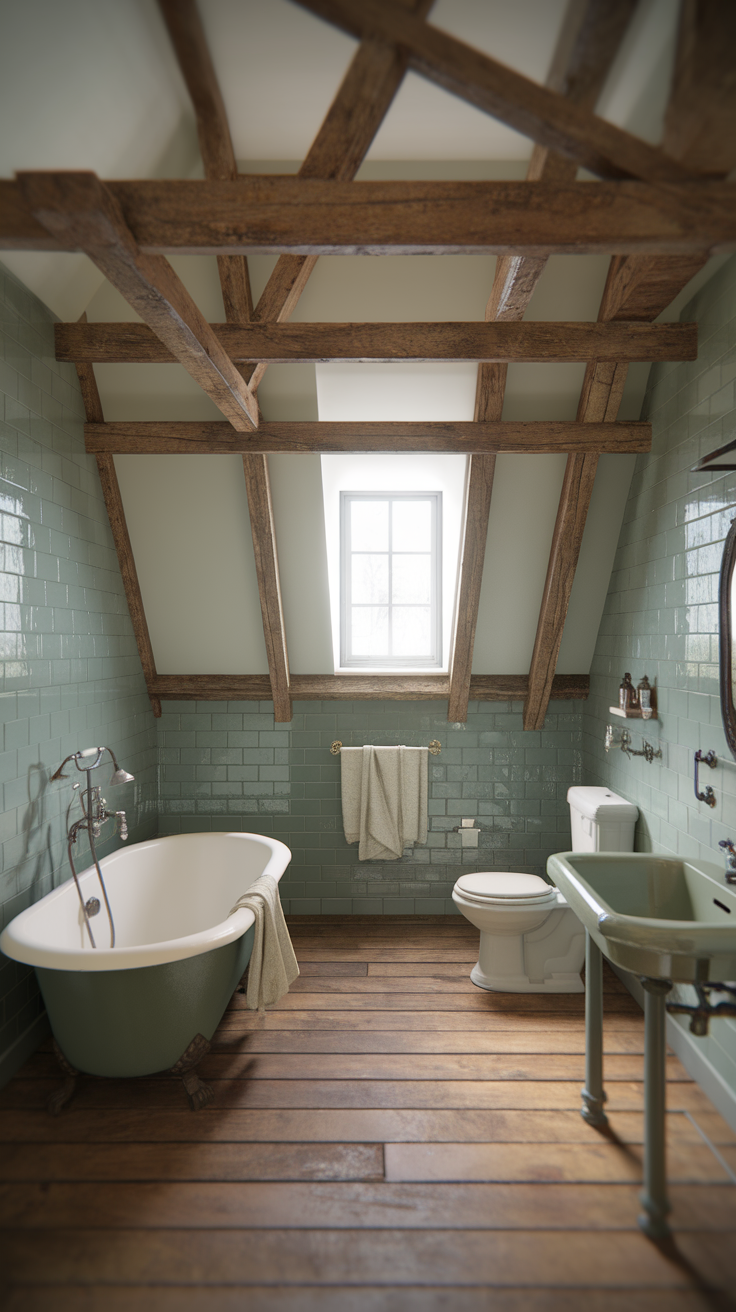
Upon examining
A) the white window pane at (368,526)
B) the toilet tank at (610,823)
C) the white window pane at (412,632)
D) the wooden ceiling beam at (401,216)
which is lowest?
the toilet tank at (610,823)

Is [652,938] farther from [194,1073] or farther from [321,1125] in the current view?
[194,1073]

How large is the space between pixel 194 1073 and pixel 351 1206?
80 centimetres

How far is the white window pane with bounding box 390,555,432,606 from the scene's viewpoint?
438cm

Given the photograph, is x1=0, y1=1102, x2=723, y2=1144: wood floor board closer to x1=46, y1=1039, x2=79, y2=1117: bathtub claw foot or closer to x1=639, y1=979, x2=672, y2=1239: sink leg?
x1=46, y1=1039, x2=79, y2=1117: bathtub claw foot

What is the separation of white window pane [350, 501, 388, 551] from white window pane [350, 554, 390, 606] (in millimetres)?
66

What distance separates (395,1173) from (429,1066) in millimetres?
602

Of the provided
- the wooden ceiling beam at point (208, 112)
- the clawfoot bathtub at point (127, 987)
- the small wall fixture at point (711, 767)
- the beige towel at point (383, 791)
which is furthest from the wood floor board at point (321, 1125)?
the wooden ceiling beam at point (208, 112)

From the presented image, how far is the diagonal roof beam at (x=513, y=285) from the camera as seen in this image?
1458 mm

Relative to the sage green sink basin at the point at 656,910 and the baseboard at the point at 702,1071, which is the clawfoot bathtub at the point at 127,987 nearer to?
the sage green sink basin at the point at 656,910

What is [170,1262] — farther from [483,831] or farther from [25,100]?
[25,100]

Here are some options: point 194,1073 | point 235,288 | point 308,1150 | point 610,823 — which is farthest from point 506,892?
point 235,288

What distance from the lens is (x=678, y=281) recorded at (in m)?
2.63

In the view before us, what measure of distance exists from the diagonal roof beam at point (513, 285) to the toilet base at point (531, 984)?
1.47m

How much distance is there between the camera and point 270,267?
9.91ft
